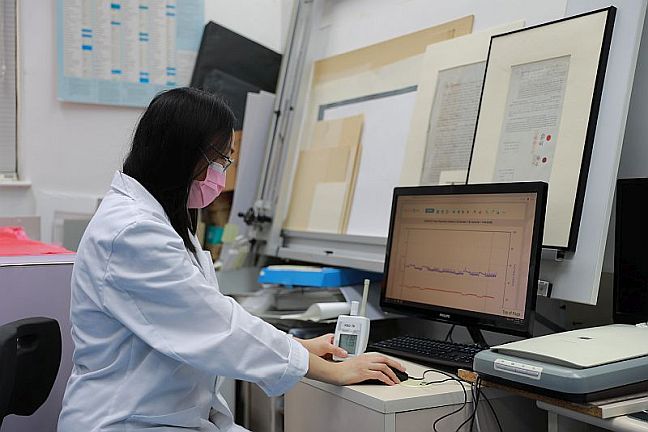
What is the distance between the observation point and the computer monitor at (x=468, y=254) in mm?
1577

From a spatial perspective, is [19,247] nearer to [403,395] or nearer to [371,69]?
[403,395]

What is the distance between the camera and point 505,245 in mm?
1631

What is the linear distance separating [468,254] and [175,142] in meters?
0.76

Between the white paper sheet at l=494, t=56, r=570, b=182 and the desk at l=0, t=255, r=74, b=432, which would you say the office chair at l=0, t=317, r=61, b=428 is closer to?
the desk at l=0, t=255, r=74, b=432

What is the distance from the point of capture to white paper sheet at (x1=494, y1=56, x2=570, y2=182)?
1728 mm

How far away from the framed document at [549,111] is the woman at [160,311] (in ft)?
2.32

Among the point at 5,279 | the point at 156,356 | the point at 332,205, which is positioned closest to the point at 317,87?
the point at 332,205

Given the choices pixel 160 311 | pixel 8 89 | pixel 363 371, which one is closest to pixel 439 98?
pixel 363 371

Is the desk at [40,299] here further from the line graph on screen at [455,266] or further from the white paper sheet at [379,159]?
the white paper sheet at [379,159]

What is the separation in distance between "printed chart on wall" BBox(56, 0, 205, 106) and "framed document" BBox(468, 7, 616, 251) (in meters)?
1.46

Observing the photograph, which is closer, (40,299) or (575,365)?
(575,365)

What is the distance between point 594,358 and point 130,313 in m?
0.81

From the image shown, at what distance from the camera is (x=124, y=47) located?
2.83 meters

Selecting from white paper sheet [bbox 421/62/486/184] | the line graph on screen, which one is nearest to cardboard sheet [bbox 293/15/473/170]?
white paper sheet [bbox 421/62/486/184]
